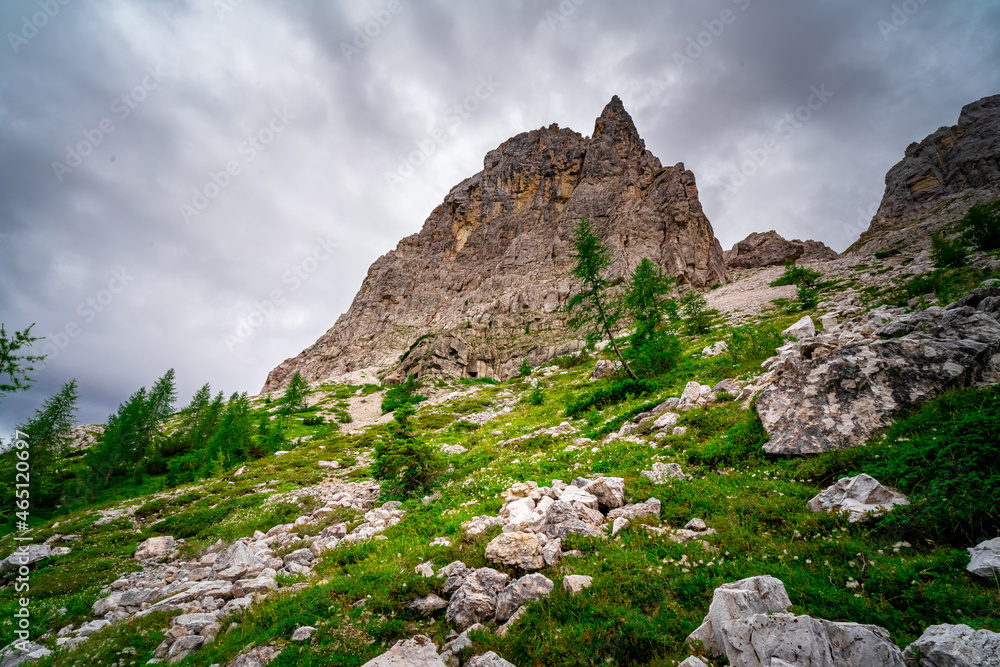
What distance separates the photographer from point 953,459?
17.7ft

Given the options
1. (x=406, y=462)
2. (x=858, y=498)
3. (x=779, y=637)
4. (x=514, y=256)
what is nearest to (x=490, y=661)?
(x=779, y=637)

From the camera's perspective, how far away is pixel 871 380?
7891 mm

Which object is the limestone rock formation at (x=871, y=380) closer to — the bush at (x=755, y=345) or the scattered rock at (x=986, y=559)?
the scattered rock at (x=986, y=559)

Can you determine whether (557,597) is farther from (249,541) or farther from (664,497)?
(249,541)

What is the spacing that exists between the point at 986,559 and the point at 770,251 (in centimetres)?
15643

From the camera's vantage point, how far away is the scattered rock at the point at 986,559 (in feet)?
12.1

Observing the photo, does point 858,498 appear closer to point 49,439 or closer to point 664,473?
point 664,473

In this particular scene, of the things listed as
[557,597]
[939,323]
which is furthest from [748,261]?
[557,597]

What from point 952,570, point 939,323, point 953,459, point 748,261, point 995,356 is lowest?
point 952,570

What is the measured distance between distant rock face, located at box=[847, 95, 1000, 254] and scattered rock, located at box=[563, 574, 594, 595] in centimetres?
10945

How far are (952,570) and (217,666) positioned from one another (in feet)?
32.5

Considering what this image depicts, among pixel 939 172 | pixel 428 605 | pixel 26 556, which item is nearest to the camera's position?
pixel 428 605

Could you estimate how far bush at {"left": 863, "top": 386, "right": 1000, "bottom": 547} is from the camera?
4559 mm

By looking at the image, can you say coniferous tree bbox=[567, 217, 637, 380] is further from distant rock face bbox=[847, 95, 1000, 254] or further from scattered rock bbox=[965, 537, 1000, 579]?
distant rock face bbox=[847, 95, 1000, 254]
